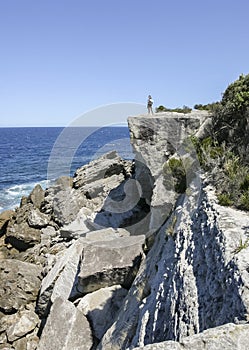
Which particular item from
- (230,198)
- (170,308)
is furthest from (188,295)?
(230,198)

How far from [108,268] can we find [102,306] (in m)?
1.31

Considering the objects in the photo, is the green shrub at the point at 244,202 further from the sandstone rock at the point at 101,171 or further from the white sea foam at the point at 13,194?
the white sea foam at the point at 13,194

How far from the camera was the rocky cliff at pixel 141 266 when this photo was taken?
17.3 ft

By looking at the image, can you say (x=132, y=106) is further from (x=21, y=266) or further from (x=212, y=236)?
(x=212, y=236)

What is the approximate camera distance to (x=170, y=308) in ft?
20.4

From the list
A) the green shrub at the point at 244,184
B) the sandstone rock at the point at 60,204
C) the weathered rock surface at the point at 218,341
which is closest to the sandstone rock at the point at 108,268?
the green shrub at the point at 244,184

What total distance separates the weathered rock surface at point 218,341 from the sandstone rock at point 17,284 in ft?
36.4

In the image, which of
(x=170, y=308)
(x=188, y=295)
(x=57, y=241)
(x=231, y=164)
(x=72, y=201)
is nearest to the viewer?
(x=188, y=295)

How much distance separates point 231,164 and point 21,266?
11.4 m

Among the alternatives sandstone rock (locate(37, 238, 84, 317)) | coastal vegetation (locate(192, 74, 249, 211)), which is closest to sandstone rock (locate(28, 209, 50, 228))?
sandstone rock (locate(37, 238, 84, 317))

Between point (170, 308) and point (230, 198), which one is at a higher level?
point (230, 198)

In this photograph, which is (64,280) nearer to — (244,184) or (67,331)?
(67,331)

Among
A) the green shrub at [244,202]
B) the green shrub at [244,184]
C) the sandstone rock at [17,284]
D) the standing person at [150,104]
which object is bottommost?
the sandstone rock at [17,284]

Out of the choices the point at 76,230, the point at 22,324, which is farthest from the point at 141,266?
the point at 76,230
